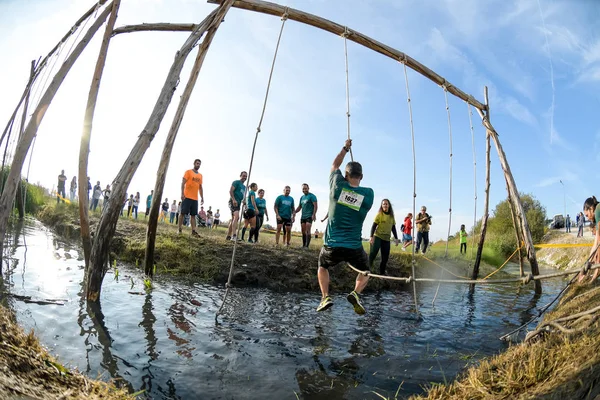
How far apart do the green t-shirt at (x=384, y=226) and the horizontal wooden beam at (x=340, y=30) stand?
3.59 meters

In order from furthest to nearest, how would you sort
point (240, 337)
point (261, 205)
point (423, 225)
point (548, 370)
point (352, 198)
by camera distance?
point (423, 225), point (261, 205), point (352, 198), point (240, 337), point (548, 370)

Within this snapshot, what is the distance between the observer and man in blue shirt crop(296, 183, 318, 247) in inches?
464

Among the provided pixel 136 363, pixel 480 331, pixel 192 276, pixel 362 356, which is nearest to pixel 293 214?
pixel 192 276

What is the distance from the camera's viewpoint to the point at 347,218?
5.42 m

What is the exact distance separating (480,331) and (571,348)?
4.18 m

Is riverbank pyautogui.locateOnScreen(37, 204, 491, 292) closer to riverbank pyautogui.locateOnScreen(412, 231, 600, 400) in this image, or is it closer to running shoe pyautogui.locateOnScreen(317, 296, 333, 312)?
running shoe pyautogui.locateOnScreen(317, 296, 333, 312)

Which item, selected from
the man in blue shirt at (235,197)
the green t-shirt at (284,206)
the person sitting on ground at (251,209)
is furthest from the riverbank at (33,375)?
the green t-shirt at (284,206)

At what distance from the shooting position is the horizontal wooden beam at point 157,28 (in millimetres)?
6219

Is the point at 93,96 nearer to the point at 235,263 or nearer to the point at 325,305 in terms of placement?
the point at 235,263

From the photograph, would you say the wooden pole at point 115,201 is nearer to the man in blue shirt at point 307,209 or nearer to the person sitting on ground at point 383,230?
the person sitting on ground at point 383,230

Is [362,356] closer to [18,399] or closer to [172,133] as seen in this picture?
[18,399]

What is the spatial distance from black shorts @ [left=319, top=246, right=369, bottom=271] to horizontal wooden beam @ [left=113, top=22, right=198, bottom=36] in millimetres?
4372

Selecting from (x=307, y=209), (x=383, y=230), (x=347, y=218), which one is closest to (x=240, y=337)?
(x=347, y=218)

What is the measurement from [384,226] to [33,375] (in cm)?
862
